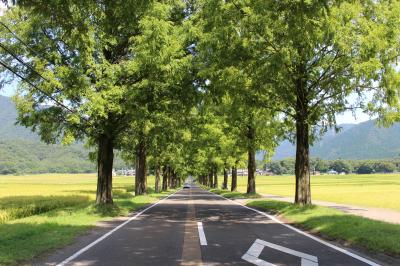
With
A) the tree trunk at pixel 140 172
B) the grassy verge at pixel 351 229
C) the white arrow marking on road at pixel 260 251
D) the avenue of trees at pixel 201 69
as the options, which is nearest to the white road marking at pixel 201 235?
the white arrow marking on road at pixel 260 251

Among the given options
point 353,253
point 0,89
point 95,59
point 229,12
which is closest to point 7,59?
point 0,89

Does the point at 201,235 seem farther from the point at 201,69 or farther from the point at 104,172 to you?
the point at 104,172

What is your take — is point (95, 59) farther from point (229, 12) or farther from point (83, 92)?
point (229, 12)

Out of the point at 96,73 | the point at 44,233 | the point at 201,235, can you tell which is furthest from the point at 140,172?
the point at 201,235

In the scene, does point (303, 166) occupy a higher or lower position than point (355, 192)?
higher

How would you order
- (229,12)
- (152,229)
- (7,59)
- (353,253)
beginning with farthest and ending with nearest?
(7,59) → (229,12) → (152,229) → (353,253)

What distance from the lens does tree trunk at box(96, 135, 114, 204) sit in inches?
890

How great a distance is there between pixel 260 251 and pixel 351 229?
12.8 feet

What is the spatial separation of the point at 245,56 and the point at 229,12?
7.77ft

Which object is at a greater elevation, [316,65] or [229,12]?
[229,12]

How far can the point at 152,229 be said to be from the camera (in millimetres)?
14766

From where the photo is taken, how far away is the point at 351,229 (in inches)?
495

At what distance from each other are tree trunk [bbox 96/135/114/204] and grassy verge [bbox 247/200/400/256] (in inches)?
366

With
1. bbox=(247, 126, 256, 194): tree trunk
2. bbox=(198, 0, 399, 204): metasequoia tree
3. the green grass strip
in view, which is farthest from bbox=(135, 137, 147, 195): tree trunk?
bbox=(198, 0, 399, 204): metasequoia tree
